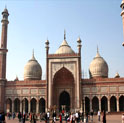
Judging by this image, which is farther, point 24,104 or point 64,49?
point 64,49

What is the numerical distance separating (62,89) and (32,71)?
7491 mm

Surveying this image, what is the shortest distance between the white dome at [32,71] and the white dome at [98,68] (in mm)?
8392

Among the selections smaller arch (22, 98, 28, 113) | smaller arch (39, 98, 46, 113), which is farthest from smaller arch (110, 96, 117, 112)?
smaller arch (22, 98, 28, 113)

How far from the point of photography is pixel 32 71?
37219mm

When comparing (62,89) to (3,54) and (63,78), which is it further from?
(3,54)

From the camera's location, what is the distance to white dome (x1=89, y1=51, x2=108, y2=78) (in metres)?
35.8

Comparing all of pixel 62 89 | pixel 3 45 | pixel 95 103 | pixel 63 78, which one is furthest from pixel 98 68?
pixel 3 45

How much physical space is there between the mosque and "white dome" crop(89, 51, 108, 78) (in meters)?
4.95

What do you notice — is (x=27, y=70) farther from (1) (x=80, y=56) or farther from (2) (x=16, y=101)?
(1) (x=80, y=56)

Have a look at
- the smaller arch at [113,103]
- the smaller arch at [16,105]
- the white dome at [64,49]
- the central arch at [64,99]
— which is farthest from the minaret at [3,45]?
the smaller arch at [113,103]

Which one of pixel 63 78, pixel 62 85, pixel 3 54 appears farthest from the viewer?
pixel 3 54

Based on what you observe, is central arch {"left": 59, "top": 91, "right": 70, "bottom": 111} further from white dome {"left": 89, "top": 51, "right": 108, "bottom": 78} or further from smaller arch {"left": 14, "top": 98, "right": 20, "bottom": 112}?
smaller arch {"left": 14, "top": 98, "right": 20, "bottom": 112}

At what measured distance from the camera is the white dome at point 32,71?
3719 cm

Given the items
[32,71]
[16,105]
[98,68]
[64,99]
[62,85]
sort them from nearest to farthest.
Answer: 1. [62,85]
2. [64,99]
3. [16,105]
4. [98,68]
5. [32,71]
